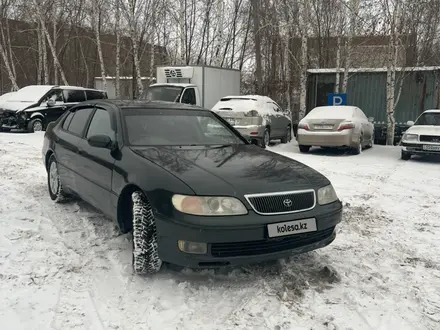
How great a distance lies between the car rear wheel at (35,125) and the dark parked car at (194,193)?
428 inches

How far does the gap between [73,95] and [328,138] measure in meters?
9.81

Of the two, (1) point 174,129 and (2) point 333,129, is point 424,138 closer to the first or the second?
(2) point 333,129

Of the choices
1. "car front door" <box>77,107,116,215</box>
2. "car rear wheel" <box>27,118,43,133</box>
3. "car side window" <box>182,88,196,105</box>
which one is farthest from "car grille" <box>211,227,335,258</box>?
"car rear wheel" <box>27,118,43,133</box>

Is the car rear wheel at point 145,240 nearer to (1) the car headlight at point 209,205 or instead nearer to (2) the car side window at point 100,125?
(1) the car headlight at point 209,205

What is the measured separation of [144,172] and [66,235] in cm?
152

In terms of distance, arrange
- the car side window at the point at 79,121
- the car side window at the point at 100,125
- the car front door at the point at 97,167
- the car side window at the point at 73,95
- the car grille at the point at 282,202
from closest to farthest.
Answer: the car grille at the point at 282,202
the car front door at the point at 97,167
the car side window at the point at 100,125
the car side window at the point at 79,121
the car side window at the point at 73,95

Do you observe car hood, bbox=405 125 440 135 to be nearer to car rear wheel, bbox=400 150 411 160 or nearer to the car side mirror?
car rear wheel, bbox=400 150 411 160

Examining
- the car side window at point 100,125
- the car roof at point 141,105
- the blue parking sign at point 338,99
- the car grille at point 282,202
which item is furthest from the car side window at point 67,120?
the blue parking sign at point 338,99

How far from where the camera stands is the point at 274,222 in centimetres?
303

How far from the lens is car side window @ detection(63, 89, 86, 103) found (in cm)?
1517

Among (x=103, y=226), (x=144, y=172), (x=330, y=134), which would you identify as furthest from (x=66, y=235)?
(x=330, y=134)

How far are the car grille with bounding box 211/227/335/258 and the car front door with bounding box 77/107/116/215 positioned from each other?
128cm

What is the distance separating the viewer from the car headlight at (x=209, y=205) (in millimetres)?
2969

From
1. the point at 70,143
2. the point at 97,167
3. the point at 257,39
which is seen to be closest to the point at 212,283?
the point at 97,167
